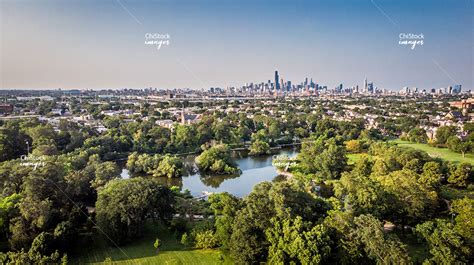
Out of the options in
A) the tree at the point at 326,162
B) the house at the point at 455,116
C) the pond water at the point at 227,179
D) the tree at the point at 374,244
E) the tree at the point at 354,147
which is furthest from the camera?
the house at the point at 455,116

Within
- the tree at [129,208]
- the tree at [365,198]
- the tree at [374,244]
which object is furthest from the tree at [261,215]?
the tree at [129,208]

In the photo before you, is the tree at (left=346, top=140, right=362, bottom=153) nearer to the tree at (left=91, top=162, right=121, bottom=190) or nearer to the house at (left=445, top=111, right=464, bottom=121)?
the tree at (left=91, top=162, right=121, bottom=190)

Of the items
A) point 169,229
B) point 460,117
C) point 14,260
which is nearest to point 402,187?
point 169,229

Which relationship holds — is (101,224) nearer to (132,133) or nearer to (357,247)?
(357,247)

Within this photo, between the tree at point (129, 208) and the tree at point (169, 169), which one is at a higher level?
the tree at point (129, 208)

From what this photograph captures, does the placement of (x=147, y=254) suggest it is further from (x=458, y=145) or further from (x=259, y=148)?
(x=458, y=145)

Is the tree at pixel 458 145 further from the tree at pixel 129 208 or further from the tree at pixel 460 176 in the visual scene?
the tree at pixel 129 208
